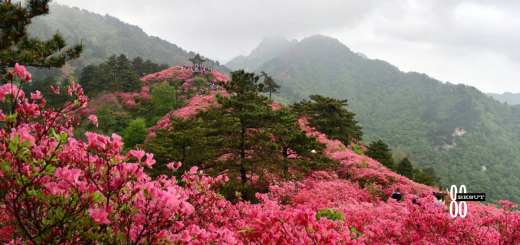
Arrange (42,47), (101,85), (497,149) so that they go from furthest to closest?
(497,149) → (101,85) → (42,47)

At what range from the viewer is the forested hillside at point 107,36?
88419mm

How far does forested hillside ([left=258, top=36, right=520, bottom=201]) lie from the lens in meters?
56.6

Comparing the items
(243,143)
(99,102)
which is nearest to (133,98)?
(99,102)

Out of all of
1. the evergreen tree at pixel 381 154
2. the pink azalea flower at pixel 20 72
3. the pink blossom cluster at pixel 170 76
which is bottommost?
the evergreen tree at pixel 381 154

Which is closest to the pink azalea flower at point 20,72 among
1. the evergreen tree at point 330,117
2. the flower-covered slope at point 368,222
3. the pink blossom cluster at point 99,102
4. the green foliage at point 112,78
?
the flower-covered slope at point 368,222

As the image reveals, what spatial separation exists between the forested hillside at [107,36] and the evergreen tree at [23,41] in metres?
84.9

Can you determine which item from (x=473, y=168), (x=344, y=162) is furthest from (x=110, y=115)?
(x=473, y=168)

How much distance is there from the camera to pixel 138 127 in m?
21.2

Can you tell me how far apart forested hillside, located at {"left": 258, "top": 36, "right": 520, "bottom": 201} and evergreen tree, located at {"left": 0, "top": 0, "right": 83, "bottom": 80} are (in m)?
59.8

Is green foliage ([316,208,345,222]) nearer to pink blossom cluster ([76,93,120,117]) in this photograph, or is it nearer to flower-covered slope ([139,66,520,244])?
flower-covered slope ([139,66,520,244])

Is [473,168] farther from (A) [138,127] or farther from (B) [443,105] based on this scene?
(A) [138,127]

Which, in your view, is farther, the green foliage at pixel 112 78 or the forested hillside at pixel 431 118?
the forested hillside at pixel 431 118

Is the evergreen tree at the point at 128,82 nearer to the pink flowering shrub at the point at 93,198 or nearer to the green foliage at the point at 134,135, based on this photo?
the green foliage at the point at 134,135

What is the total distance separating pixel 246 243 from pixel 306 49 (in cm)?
17138
